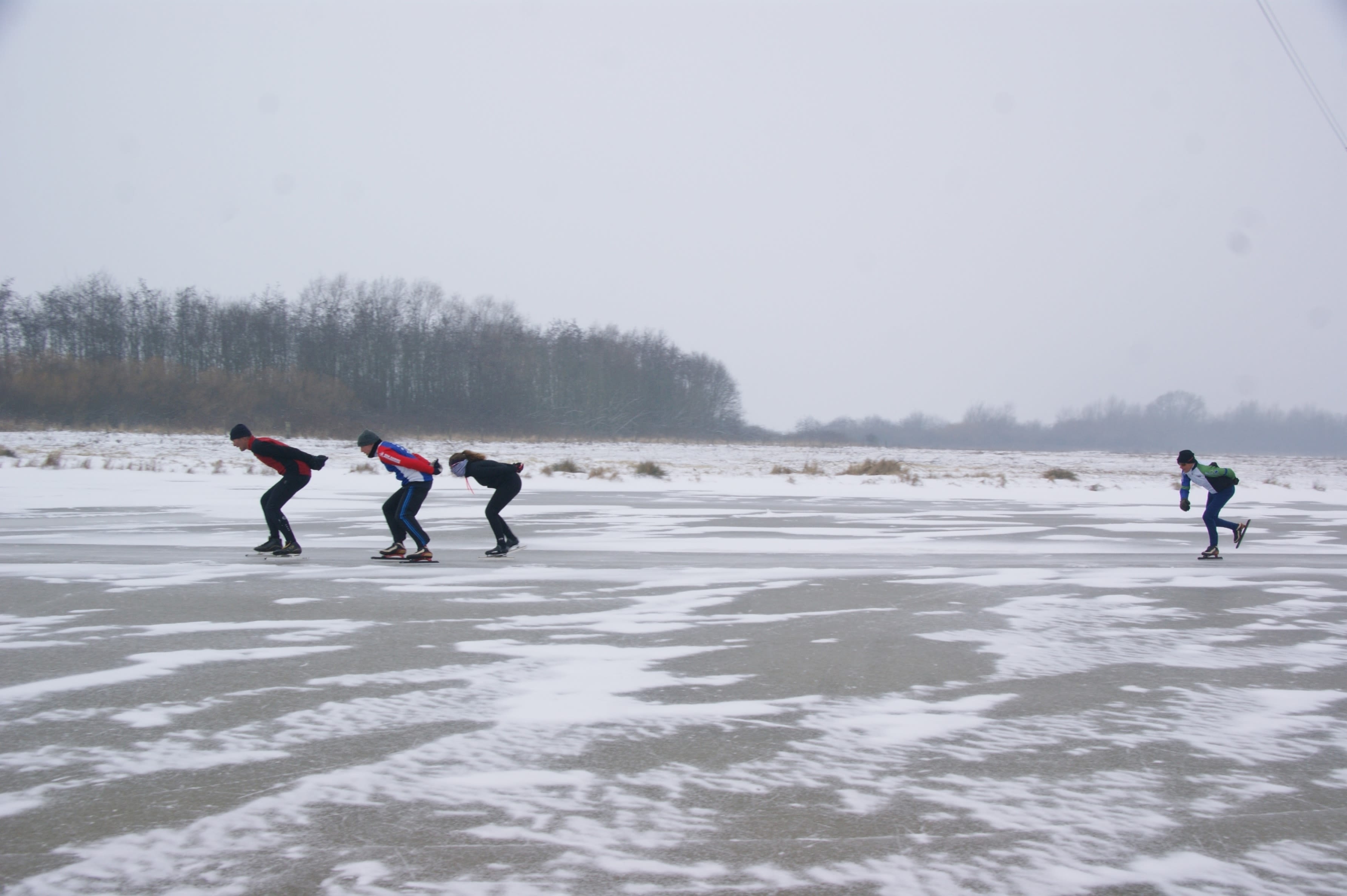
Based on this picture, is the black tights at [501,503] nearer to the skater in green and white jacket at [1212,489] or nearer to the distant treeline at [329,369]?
the skater in green and white jacket at [1212,489]

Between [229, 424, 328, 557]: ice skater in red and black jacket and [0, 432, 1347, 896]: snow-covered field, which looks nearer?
[0, 432, 1347, 896]: snow-covered field

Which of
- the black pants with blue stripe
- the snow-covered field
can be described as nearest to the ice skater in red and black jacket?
the snow-covered field

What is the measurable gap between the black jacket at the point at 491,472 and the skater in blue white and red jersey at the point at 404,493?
0.43m

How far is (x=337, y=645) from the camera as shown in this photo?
5.97 metres

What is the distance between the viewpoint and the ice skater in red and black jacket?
33.6ft

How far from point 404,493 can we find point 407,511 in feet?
0.78

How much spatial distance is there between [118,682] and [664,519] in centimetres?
1110

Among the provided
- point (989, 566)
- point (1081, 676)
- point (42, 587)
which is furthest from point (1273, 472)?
point (42, 587)

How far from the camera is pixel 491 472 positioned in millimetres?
10695

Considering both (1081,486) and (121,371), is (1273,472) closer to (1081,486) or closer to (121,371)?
(1081,486)

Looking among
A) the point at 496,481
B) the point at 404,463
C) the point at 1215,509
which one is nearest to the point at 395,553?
the point at 404,463

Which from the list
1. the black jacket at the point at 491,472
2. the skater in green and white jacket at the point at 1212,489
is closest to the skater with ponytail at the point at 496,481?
the black jacket at the point at 491,472

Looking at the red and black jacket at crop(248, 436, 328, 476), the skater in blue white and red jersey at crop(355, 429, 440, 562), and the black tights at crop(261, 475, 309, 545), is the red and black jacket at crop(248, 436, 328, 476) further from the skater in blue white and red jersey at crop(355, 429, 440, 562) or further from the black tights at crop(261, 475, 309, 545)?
the skater in blue white and red jersey at crop(355, 429, 440, 562)

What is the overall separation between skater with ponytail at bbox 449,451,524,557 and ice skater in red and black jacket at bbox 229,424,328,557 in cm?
152
